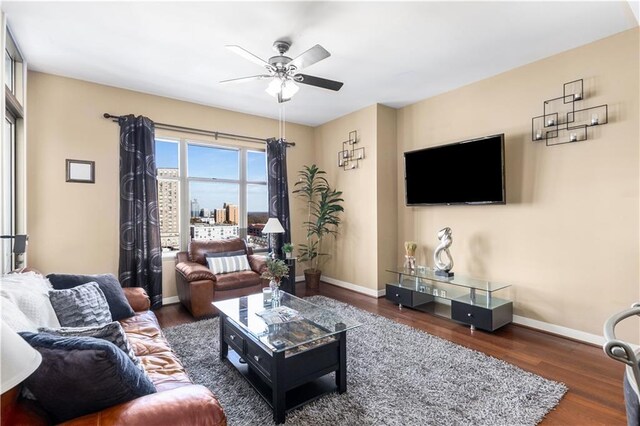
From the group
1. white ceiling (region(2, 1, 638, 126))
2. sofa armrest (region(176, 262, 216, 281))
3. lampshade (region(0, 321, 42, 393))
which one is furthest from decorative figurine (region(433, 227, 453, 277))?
lampshade (region(0, 321, 42, 393))

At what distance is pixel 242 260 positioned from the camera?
177 inches

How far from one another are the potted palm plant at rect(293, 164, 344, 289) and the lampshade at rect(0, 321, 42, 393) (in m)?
4.52

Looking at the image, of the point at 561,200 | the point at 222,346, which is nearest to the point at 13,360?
the point at 222,346

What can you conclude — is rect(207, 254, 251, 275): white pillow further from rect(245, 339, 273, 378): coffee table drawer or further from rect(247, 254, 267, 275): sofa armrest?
rect(245, 339, 273, 378): coffee table drawer

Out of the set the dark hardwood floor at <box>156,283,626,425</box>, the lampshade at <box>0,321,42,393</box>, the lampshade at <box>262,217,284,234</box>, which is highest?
the lampshade at <box>262,217,284,234</box>

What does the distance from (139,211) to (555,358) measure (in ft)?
15.7

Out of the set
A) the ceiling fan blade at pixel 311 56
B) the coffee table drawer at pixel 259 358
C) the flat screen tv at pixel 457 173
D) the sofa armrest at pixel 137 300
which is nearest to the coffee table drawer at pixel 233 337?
the coffee table drawer at pixel 259 358

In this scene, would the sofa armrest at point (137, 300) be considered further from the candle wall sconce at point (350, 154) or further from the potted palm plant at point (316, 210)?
the candle wall sconce at point (350, 154)

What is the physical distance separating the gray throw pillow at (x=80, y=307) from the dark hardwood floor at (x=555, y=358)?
4.67ft

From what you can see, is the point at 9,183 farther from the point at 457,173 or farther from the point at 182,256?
the point at 457,173

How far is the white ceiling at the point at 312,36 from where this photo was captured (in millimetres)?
2518

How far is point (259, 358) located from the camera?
7.13ft

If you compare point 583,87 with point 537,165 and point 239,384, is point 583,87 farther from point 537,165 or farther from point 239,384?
point 239,384

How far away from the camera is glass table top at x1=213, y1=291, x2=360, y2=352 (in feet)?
7.00
